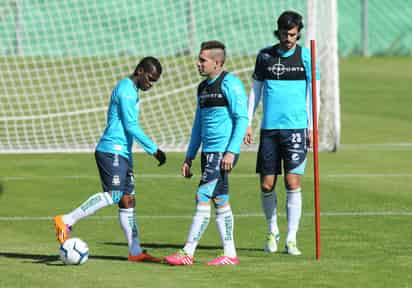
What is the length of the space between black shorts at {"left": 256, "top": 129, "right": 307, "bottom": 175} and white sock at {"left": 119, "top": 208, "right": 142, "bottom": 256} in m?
1.26

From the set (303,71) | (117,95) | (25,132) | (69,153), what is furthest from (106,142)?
(25,132)

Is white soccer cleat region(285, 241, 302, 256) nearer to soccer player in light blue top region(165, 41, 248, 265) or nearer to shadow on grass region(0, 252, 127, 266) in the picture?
soccer player in light blue top region(165, 41, 248, 265)

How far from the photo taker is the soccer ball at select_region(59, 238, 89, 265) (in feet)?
31.8

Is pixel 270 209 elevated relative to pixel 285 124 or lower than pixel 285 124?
lower

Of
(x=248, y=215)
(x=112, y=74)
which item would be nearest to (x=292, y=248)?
(x=248, y=215)

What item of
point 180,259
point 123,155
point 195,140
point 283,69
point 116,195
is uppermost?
point 283,69

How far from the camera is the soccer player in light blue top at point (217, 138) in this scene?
979 centimetres

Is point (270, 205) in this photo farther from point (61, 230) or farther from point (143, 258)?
point (61, 230)

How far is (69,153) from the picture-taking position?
60.6 feet

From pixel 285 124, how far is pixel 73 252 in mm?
2218

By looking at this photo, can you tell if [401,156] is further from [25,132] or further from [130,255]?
[130,255]

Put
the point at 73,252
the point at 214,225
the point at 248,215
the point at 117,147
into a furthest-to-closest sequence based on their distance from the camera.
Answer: the point at 248,215
the point at 214,225
the point at 117,147
the point at 73,252

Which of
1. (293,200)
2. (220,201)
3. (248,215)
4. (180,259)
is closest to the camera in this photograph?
(180,259)

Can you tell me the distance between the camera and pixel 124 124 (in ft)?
33.1
